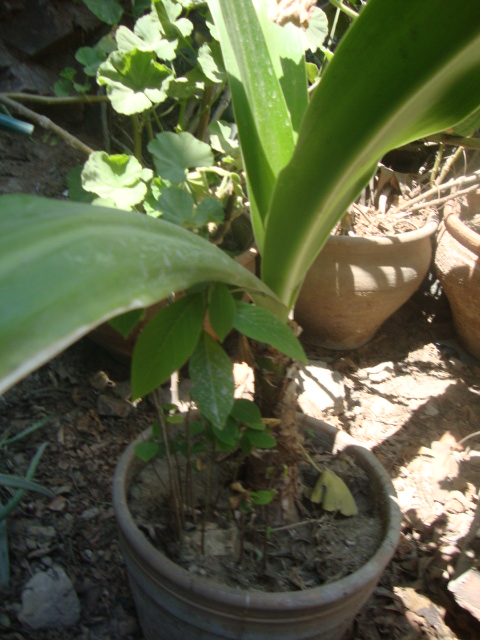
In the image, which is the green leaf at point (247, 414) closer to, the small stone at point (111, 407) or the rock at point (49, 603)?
the rock at point (49, 603)

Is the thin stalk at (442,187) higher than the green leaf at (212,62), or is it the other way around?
the green leaf at (212,62)

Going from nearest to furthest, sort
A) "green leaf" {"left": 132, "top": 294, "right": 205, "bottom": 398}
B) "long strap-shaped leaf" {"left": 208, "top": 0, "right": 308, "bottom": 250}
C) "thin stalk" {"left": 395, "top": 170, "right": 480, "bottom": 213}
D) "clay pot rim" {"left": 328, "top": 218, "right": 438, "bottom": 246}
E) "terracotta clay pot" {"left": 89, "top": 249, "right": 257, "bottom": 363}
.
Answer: "green leaf" {"left": 132, "top": 294, "right": 205, "bottom": 398} → "long strap-shaped leaf" {"left": 208, "top": 0, "right": 308, "bottom": 250} → "terracotta clay pot" {"left": 89, "top": 249, "right": 257, "bottom": 363} → "clay pot rim" {"left": 328, "top": 218, "right": 438, "bottom": 246} → "thin stalk" {"left": 395, "top": 170, "right": 480, "bottom": 213}

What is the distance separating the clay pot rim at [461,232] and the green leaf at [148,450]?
4.32 feet

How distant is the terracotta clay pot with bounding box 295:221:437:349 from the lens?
1.78 m

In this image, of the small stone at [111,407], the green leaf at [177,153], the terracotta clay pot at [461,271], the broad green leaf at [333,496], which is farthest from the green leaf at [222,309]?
the terracotta clay pot at [461,271]

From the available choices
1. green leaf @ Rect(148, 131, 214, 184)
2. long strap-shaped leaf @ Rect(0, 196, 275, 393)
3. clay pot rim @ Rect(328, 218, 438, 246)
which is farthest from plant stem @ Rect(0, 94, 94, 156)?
long strap-shaped leaf @ Rect(0, 196, 275, 393)

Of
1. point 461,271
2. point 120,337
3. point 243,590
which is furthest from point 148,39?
point 243,590

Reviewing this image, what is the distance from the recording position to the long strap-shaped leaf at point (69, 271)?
0.95ft

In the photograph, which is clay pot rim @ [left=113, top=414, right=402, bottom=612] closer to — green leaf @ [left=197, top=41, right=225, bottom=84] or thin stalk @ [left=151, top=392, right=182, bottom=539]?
thin stalk @ [left=151, top=392, right=182, bottom=539]

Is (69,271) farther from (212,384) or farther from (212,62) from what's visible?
(212,62)

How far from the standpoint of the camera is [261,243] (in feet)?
2.49

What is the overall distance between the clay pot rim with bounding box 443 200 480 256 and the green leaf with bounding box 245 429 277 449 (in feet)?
4.13

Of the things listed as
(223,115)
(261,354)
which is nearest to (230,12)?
(261,354)

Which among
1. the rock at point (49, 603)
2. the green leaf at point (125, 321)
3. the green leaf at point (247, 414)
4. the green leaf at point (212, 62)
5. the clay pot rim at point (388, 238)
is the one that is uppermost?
the green leaf at point (212, 62)
